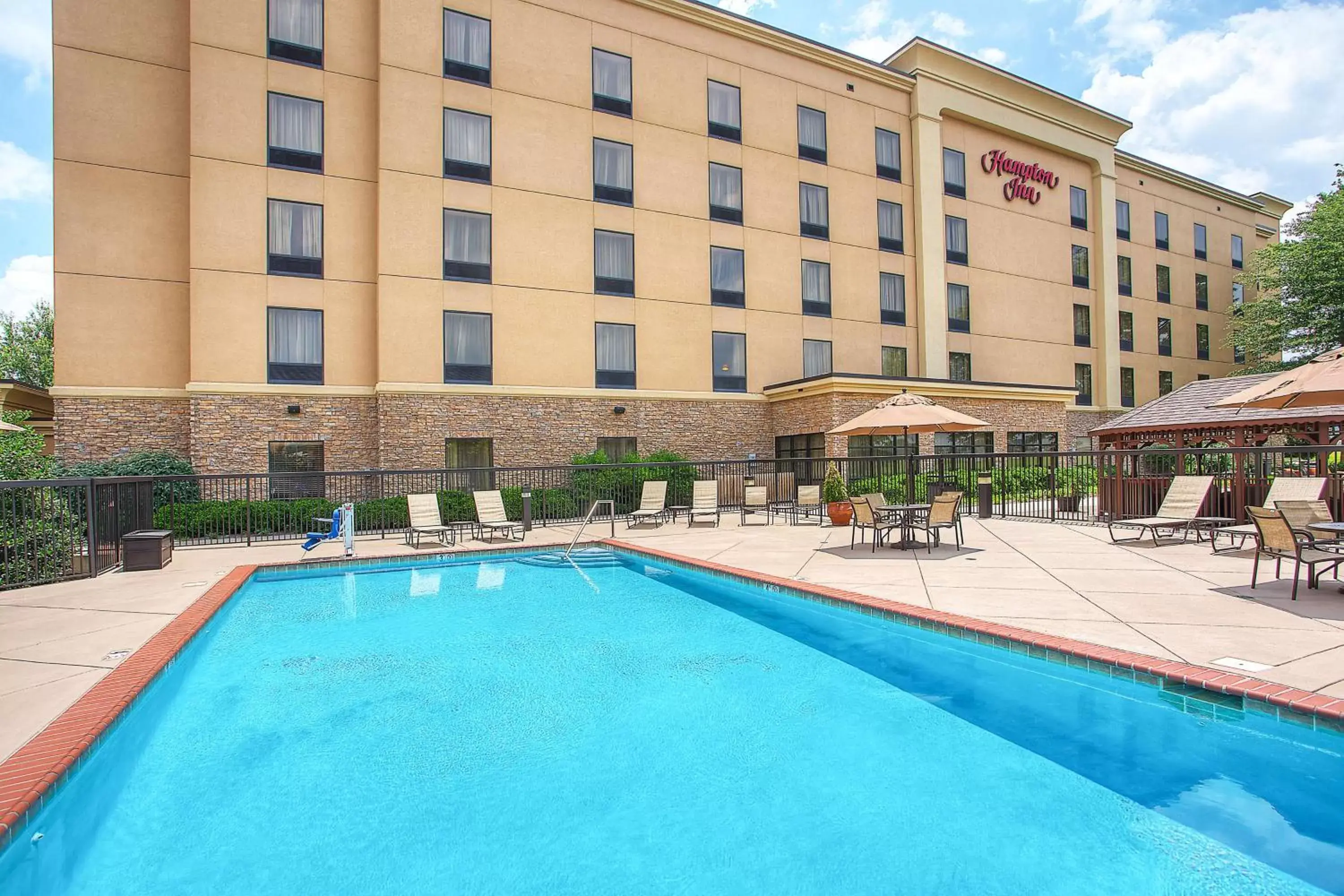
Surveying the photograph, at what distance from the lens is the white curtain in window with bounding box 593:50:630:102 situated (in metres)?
20.9

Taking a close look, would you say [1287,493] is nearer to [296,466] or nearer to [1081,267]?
[296,466]

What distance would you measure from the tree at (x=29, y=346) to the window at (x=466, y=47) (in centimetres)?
3382

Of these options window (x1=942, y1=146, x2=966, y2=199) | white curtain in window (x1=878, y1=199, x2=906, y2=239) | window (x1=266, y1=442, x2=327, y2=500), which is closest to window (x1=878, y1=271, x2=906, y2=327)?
white curtain in window (x1=878, y1=199, x2=906, y2=239)

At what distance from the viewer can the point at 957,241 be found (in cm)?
2672

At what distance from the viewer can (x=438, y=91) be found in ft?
61.7

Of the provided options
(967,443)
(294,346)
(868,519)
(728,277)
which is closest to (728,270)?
(728,277)

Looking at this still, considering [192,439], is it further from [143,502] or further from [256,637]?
[256,637]

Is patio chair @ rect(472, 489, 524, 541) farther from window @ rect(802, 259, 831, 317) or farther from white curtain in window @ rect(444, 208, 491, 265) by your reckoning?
window @ rect(802, 259, 831, 317)

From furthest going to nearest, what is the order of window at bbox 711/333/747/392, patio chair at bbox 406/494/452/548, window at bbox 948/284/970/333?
window at bbox 948/284/970/333 < window at bbox 711/333/747/392 < patio chair at bbox 406/494/452/548

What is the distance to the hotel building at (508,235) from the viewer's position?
1745cm

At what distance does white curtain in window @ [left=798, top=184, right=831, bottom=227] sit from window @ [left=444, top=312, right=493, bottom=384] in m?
11.8


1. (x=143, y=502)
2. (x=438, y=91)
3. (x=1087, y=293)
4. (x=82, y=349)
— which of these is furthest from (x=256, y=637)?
(x=1087, y=293)

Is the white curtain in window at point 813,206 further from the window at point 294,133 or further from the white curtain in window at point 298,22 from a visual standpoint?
the white curtain in window at point 298,22

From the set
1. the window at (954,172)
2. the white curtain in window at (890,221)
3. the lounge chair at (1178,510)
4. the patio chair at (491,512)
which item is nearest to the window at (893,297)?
the white curtain in window at (890,221)
